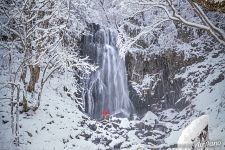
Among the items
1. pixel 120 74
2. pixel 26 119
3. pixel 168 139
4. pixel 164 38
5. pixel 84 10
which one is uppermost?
pixel 84 10

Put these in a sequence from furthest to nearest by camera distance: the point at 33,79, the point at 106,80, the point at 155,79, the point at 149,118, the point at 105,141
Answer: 1. the point at 155,79
2. the point at 106,80
3. the point at 149,118
4. the point at 33,79
5. the point at 105,141

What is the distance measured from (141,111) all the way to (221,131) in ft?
19.6

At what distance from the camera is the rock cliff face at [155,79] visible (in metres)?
17.5

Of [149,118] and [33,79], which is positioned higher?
[33,79]

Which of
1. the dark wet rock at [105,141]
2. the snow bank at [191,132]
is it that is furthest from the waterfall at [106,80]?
the snow bank at [191,132]

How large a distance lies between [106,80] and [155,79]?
9.42 feet

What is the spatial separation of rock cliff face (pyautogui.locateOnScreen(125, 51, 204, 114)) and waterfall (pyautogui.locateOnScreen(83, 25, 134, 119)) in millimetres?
515

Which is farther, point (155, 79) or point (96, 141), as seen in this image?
point (155, 79)

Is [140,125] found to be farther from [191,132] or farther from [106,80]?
[191,132]

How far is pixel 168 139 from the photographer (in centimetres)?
1442

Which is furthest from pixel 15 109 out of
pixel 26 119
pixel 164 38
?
pixel 164 38

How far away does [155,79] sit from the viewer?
18203 millimetres

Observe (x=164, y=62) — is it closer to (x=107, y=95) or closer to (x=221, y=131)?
(x=107, y=95)

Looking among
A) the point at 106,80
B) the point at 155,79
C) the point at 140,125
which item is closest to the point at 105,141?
the point at 140,125
